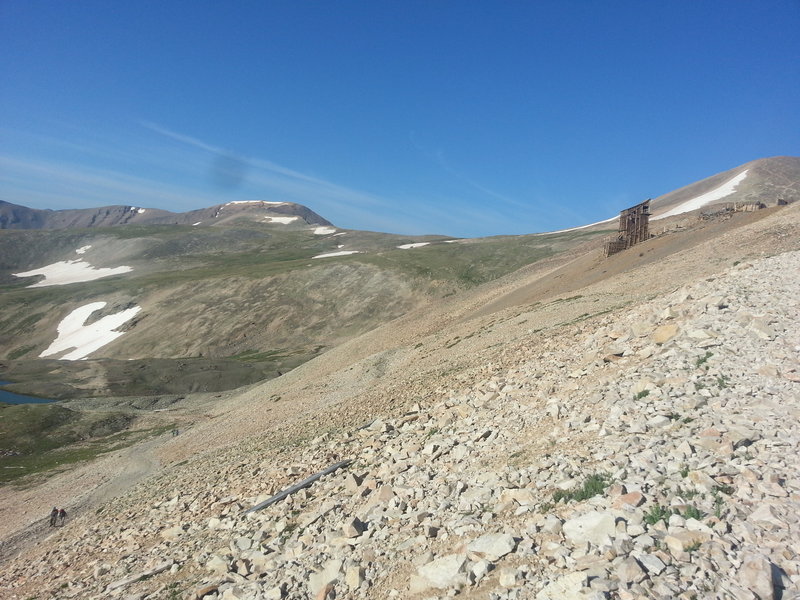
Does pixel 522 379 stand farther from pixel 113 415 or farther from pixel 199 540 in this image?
pixel 113 415

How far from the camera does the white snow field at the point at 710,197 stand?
117938 mm

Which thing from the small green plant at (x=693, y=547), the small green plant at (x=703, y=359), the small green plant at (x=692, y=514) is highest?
the small green plant at (x=703, y=359)

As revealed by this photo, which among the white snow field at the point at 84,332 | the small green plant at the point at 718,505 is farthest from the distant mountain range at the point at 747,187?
the white snow field at the point at 84,332

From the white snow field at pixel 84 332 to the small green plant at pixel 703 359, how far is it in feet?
373

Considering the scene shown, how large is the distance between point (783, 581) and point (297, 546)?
9448mm

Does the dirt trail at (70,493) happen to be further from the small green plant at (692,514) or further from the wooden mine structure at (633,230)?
the wooden mine structure at (633,230)

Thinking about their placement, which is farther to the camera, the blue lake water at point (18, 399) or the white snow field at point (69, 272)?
the white snow field at point (69, 272)

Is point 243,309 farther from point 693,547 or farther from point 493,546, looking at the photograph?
point 693,547

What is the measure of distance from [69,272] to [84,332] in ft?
272

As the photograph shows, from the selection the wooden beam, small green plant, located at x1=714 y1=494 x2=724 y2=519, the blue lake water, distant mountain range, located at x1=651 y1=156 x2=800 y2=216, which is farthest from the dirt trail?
distant mountain range, located at x1=651 y1=156 x2=800 y2=216

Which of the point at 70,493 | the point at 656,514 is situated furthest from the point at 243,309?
the point at 656,514

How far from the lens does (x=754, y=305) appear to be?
1534 centimetres

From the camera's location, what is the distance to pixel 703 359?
12984 millimetres

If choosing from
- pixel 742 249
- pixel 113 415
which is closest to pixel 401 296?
pixel 113 415
